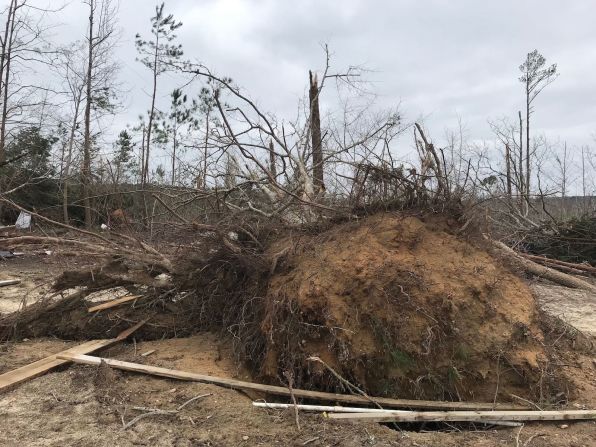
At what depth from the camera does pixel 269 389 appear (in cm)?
435

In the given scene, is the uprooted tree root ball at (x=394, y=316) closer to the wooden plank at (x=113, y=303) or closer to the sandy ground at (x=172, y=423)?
the sandy ground at (x=172, y=423)

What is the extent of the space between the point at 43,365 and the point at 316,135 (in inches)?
257

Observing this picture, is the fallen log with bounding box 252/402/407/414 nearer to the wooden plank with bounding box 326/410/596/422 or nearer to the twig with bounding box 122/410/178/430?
the wooden plank with bounding box 326/410/596/422

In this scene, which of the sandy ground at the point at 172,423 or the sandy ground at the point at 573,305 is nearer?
the sandy ground at the point at 172,423

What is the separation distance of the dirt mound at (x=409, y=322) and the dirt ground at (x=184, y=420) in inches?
16.5

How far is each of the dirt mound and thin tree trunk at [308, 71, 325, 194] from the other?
3.08 m

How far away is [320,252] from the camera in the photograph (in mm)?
5035

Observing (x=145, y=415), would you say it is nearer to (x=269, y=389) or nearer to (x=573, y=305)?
(x=269, y=389)

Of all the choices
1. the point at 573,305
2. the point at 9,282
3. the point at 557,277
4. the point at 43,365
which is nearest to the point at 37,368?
the point at 43,365

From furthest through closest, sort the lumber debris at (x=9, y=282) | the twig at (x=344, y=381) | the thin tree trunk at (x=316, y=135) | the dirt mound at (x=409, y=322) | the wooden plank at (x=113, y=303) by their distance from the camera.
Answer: the lumber debris at (x=9, y=282)
the thin tree trunk at (x=316, y=135)
the wooden plank at (x=113, y=303)
the dirt mound at (x=409, y=322)
the twig at (x=344, y=381)

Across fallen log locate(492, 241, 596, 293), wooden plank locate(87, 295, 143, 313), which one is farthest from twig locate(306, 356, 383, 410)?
fallen log locate(492, 241, 596, 293)

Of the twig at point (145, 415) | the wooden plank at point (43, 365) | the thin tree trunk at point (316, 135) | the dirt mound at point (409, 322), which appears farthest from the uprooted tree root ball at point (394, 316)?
the thin tree trunk at point (316, 135)

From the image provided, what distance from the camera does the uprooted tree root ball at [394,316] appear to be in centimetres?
425

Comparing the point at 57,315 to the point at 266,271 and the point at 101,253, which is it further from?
the point at 266,271
